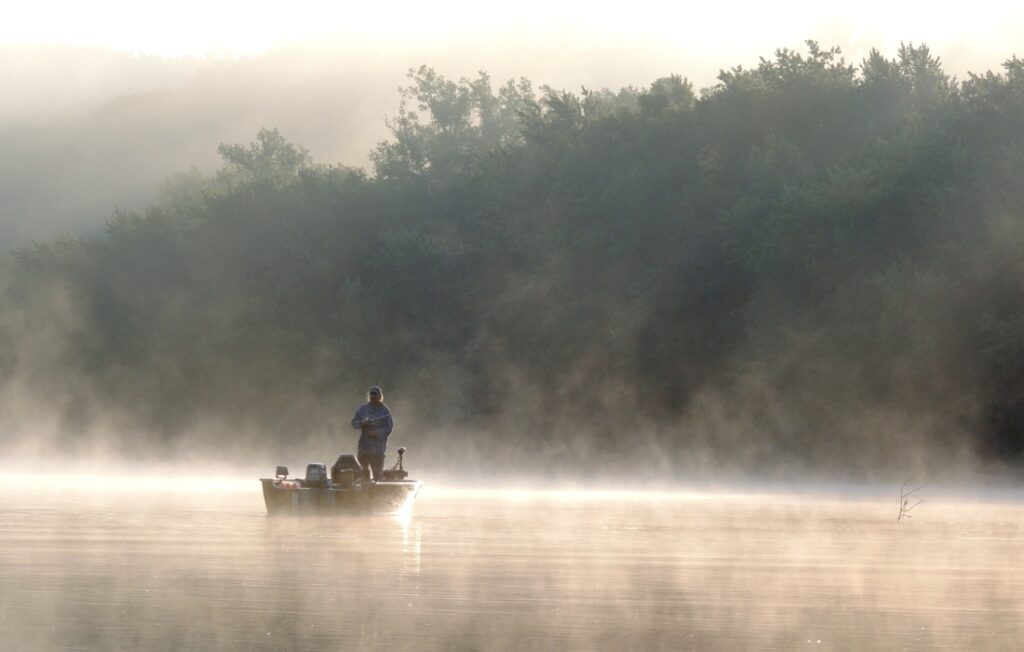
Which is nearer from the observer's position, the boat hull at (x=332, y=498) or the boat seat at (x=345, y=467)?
the boat hull at (x=332, y=498)

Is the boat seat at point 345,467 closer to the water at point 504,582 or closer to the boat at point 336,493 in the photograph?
the boat at point 336,493

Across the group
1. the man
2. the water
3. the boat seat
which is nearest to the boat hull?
the boat seat

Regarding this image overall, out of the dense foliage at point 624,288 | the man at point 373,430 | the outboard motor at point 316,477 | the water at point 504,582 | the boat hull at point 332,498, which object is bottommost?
the water at point 504,582

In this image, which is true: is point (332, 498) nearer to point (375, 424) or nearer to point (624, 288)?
point (375, 424)

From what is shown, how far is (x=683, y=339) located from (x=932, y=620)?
49.7 meters

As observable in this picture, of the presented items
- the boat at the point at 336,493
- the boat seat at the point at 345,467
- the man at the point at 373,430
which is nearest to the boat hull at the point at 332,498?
the boat at the point at 336,493

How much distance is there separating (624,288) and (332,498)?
38.6 metres

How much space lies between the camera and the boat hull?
107 feet

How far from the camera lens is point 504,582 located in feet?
67.2

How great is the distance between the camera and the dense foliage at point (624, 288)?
58.6m

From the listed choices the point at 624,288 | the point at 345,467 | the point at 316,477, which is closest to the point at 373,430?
the point at 345,467

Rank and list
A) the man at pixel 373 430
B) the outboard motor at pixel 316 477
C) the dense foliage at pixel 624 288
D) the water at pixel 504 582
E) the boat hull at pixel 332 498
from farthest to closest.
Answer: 1. the dense foliage at pixel 624 288
2. the man at pixel 373 430
3. the outboard motor at pixel 316 477
4. the boat hull at pixel 332 498
5. the water at pixel 504 582

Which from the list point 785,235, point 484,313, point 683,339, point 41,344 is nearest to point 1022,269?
point 785,235

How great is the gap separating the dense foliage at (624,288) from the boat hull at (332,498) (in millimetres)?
27166
